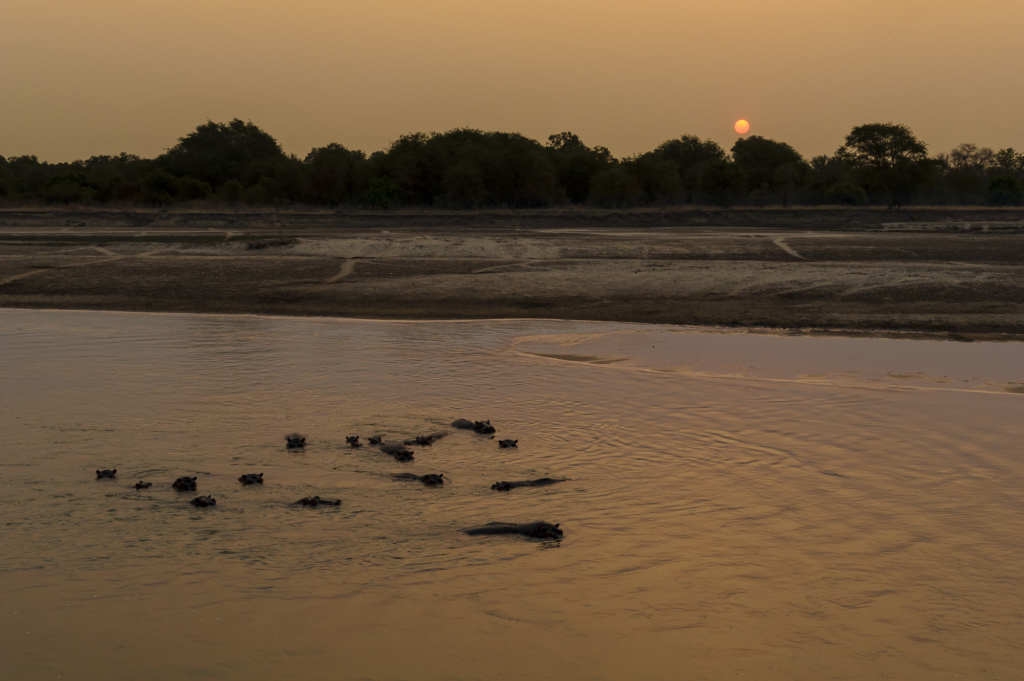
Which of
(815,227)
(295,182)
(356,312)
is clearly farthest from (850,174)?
(356,312)

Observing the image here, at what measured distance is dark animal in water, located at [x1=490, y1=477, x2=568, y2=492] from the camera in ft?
31.2

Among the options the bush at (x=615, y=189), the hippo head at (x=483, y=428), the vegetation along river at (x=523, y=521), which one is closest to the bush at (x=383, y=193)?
the bush at (x=615, y=189)

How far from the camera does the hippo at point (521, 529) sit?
8.20 meters

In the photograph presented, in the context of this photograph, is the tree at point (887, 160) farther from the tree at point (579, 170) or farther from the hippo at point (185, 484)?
the hippo at point (185, 484)

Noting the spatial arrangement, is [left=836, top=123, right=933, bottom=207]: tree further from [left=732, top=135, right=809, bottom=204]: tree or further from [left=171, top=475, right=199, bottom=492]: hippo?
[left=171, top=475, right=199, bottom=492]: hippo

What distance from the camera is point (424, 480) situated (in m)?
9.70

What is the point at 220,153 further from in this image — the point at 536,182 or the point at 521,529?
the point at 521,529

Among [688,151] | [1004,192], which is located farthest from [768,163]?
[1004,192]

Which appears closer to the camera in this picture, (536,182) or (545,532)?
(545,532)

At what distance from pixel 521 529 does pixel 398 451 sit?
9.04 ft

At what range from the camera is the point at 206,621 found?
663cm

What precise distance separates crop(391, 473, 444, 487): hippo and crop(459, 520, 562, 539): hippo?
4.24 ft

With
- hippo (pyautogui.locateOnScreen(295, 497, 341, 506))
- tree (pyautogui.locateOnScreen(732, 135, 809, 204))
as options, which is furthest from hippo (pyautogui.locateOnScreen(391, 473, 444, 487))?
tree (pyautogui.locateOnScreen(732, 135, 809, 204))

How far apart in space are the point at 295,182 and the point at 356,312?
54.7 m
